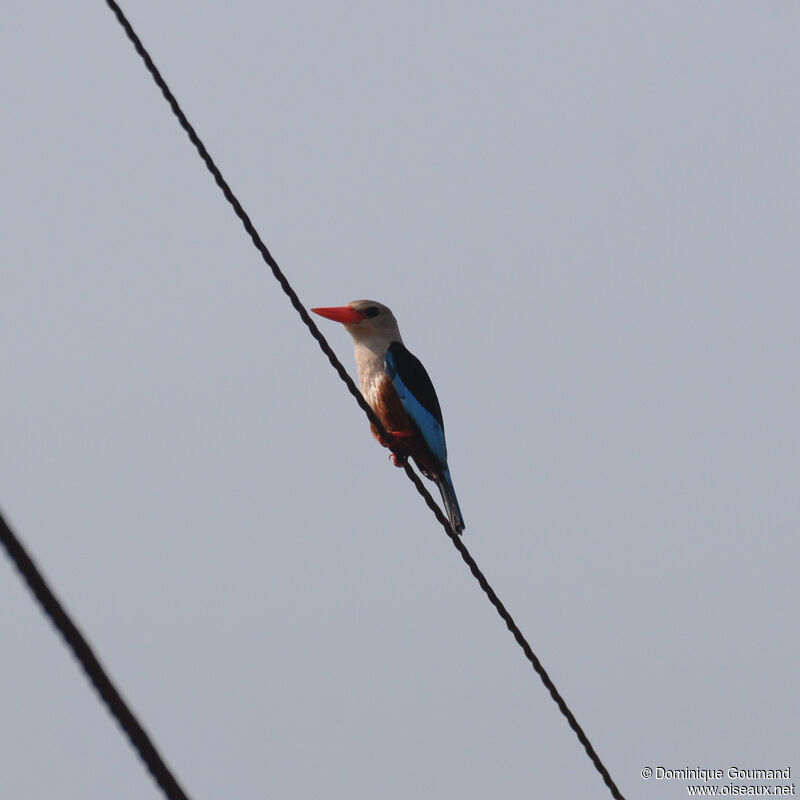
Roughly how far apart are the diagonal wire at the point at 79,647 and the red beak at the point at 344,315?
643cm

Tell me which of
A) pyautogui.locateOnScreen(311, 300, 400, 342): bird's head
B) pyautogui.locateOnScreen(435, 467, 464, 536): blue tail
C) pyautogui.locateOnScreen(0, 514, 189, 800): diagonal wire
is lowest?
pyautogui.locateOnScreen(435, 467, 464, 536): blue tail

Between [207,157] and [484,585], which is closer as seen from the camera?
[207,157]

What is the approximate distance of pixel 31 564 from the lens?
1.86m

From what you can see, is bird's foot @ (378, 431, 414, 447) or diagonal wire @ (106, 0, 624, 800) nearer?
diagonal wire @ (106, 0, 624, 800)

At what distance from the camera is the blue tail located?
7.96m

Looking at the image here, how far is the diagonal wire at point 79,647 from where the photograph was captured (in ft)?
6.09

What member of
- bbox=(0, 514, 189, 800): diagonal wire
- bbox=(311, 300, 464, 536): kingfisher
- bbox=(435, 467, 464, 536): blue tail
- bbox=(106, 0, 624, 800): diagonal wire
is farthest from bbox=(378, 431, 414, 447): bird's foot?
bbox=(0, 514, 189, 800): diagonal wire

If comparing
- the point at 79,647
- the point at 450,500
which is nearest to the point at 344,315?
the point at 450,500

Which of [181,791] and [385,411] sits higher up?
[181,791]

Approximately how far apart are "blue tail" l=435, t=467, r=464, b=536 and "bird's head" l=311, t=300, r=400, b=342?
909 millimetres

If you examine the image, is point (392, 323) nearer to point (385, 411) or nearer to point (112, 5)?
point (385, 411)

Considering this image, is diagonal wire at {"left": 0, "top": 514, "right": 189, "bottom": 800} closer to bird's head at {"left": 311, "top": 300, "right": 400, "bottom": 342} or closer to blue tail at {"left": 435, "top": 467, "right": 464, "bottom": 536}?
blue tail at {"left": 435, "top": 467, "right": 464, "bottom": 536}

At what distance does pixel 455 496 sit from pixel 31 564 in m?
6.29

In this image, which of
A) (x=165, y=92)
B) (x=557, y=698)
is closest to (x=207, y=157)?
(x=165, y=92)
